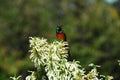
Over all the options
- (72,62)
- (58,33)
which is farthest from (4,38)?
(72,62)

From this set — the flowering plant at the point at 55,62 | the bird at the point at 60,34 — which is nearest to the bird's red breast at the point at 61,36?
the bird at the point at 60,34

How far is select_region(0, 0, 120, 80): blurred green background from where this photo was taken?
36.7m

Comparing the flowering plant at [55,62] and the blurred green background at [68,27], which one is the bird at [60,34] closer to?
the flowering plant at [55,62]

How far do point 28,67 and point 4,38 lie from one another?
478cm

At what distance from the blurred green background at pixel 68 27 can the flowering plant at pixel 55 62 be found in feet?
89.4

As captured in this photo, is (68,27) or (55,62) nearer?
→ (55,62)

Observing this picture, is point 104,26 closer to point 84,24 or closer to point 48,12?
point 84,24

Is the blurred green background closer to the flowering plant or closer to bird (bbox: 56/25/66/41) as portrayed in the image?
bird (bbox: 56/25/66/41)

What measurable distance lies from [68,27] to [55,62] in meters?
32.4

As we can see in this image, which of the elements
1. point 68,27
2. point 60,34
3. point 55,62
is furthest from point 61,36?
point 68,27

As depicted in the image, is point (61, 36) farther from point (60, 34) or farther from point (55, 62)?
point (55, 62)

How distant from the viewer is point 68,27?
39.7 metres

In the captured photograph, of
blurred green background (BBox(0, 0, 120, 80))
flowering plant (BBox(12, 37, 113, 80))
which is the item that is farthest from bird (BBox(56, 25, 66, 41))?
blurred green background (BBox(0, 0, 120, 80))

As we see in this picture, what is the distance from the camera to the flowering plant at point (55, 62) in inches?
290
